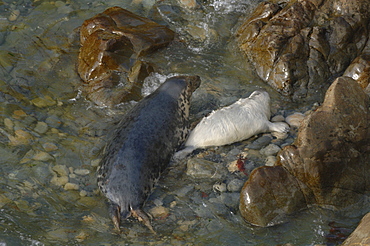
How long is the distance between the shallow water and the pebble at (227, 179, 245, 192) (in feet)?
0.26

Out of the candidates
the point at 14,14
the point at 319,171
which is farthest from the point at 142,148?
the point at 14,14

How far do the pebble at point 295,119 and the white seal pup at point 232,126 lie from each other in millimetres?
127

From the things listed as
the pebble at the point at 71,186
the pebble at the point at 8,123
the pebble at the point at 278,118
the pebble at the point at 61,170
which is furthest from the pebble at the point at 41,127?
the pebble at the point at 278,118

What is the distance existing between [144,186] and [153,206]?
9.3 inches

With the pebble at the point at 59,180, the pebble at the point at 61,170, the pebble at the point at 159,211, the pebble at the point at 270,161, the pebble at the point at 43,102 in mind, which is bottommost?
the pebble at the point at 59,180

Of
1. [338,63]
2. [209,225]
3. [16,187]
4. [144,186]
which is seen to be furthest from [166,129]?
[338,63]

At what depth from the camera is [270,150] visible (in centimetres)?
553

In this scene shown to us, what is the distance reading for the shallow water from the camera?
4.50m

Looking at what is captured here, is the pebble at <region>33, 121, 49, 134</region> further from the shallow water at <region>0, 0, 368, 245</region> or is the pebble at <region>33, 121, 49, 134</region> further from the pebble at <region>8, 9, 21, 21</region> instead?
the pebble at <region>8, 9, 21, 21</region>

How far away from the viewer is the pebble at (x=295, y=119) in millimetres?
6007

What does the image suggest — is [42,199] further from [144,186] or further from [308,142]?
[308,142]

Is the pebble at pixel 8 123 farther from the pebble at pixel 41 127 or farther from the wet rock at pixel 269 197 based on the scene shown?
the wet rock at pixel 269 197

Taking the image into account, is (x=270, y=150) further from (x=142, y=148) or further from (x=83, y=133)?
(x=83, y=133)

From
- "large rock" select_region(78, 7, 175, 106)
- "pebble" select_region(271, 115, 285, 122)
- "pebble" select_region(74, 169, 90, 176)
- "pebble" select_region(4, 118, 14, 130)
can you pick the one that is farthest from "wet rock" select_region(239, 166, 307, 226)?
"pebble" select_region(4, 118, 14, 130)
